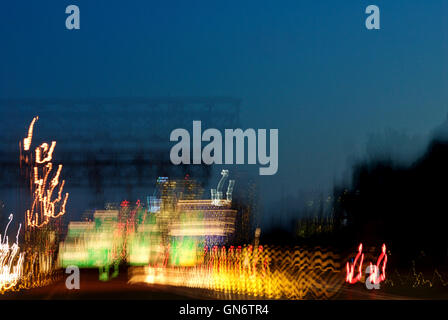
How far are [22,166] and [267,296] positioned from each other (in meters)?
11.5

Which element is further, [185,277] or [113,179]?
[113,179]

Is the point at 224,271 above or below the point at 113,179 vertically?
below

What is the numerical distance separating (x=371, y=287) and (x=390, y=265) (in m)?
11.0

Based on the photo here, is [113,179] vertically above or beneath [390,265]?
above

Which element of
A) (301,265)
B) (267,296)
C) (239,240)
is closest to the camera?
(267,296)

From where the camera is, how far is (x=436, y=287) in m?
30.5
